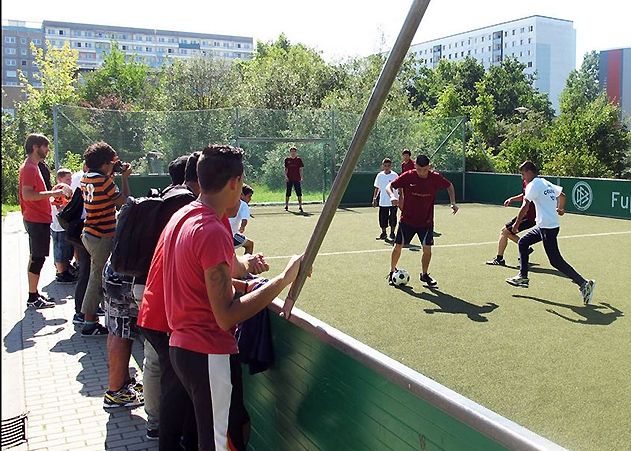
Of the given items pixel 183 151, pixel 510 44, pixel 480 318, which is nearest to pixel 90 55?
pixel 510 44

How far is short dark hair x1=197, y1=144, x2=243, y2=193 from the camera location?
3.14 m

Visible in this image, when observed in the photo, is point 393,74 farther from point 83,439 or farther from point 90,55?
point 90,55

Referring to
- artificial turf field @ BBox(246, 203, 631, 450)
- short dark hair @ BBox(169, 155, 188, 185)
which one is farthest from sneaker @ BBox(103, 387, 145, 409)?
artificial turf field @ BBox(246, 203, 631, 450)

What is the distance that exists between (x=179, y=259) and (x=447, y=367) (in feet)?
12.4

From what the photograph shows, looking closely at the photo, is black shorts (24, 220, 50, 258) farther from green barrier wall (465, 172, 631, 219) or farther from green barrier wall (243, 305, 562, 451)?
green barrier wall (465, 172, 631, 219)

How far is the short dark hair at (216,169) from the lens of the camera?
10.3ft

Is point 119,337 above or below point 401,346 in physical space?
above

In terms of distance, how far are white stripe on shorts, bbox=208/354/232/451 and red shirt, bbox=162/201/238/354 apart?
0.05 m

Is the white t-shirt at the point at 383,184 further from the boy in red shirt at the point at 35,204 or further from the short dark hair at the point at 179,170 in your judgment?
the short dark hair at the point at 179,170

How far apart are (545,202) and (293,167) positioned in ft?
41.4

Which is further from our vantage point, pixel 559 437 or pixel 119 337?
pixel 119 337

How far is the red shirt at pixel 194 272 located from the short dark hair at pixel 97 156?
349 centimetres

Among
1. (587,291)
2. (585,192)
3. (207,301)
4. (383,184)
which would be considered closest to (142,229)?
(207,301)

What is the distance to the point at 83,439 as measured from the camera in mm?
4953
